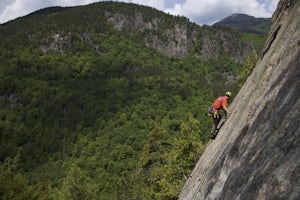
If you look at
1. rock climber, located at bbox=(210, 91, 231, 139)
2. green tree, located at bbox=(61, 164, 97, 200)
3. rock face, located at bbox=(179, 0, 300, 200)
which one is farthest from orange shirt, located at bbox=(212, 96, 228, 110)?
green tree, located at bbox=(61, 164, 97, 200)

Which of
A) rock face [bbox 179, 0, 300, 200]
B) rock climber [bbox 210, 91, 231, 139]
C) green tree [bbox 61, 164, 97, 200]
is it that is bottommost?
green tree [bbox 61, 164, 97, 200]

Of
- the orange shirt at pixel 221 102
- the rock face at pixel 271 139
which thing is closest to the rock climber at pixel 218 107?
the orange shirt at pixel 221 102

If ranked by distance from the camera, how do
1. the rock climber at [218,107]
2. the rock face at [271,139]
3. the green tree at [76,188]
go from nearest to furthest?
the rock face at [271,139] → the rock climber at [218,107] → the green tree at [76,188]

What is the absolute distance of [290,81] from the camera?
10.9m

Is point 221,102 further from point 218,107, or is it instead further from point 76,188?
point 76,188

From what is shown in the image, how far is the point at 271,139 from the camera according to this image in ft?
34.9

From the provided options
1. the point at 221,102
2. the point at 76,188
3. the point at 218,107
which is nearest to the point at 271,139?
the point at 221,102

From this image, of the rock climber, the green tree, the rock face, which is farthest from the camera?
the green tree

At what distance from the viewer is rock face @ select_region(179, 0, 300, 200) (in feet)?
30.9

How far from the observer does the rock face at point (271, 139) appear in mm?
9422

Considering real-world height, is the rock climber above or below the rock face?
below

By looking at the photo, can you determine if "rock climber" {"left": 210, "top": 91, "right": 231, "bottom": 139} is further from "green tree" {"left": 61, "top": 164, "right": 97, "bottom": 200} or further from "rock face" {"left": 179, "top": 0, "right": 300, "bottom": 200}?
"green tree" {"left": 61, "top": 164, "right": 97, "bottom": 200}

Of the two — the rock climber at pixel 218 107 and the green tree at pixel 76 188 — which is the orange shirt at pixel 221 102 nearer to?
the rock climber at pixel 218 107

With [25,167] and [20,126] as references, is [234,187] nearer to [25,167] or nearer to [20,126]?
[25,167]
